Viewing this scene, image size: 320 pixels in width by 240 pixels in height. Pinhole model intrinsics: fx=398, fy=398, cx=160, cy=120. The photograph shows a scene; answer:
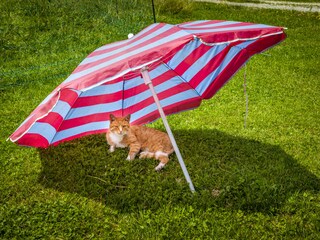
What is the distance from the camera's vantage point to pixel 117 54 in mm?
4777

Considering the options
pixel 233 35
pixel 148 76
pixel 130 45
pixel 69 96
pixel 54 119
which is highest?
pixel 233 35

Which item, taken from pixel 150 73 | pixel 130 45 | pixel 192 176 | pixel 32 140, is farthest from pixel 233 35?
pixel 32 140

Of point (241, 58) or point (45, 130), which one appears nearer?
point (45, 130)

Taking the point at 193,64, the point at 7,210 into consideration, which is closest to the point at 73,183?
the point at 7,210

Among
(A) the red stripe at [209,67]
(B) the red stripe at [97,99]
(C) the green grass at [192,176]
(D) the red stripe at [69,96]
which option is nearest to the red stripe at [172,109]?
(A) the red stripe at [209,67]

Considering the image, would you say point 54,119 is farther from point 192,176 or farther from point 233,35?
point 233,35

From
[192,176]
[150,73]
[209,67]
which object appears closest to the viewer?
[192,176]

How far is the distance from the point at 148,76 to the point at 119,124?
1261 millimetres

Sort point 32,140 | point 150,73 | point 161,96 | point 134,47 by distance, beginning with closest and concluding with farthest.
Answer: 1. point 134,47
2. point 32,140
3. point 150,73
4. point 161,96

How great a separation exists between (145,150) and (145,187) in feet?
3.28

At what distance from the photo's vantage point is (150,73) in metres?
6.25

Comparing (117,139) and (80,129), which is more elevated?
(80,129)

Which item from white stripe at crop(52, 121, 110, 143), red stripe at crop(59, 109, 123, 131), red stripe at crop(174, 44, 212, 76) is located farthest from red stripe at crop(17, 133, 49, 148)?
red stripe at crop(174, 44, 212, 76)

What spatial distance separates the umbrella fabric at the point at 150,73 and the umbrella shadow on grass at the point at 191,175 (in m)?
0.55
